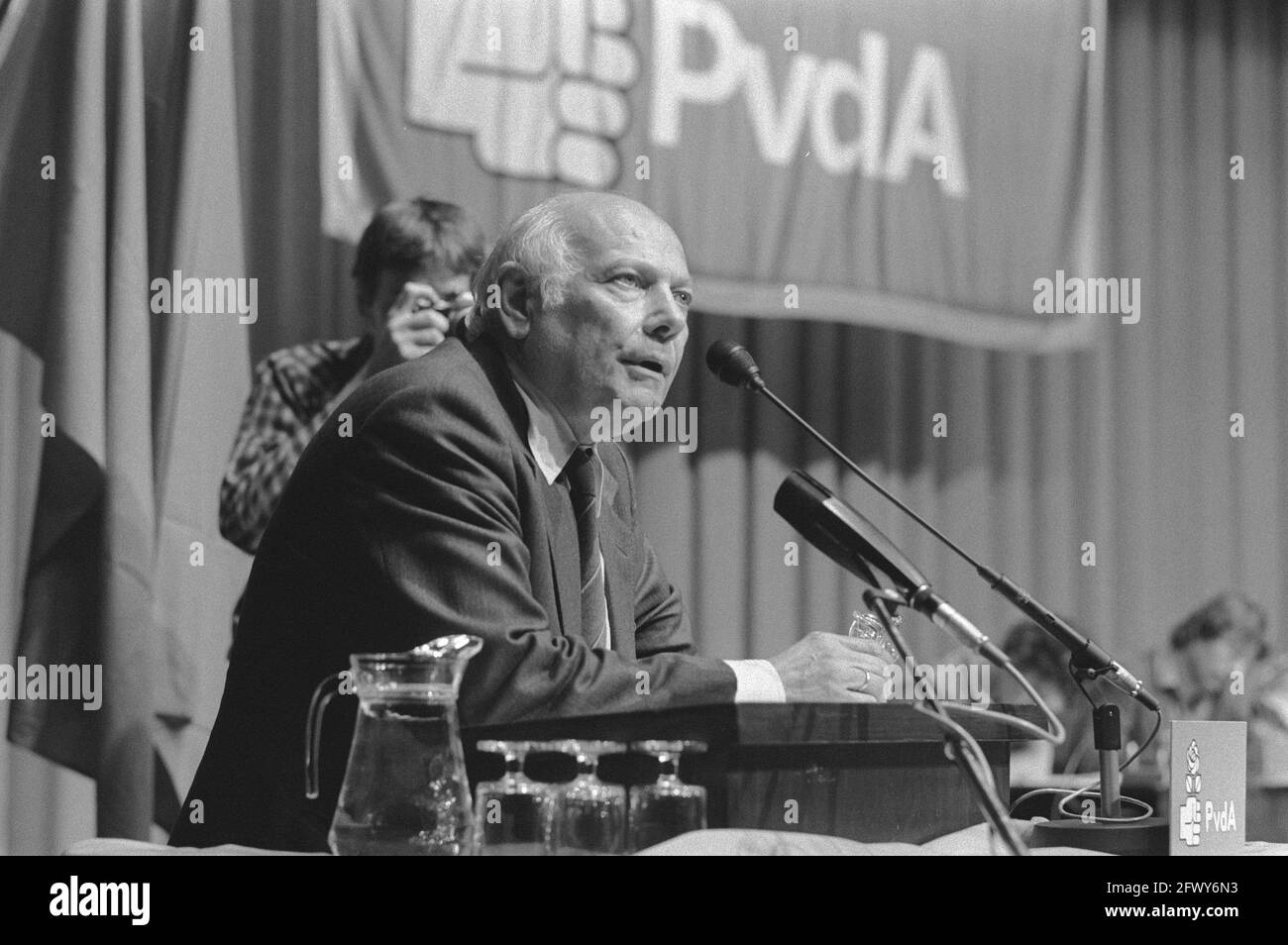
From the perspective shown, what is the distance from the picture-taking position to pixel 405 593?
69.0 inches

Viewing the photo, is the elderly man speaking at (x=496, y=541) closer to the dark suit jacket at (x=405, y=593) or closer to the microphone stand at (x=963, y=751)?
the dark suit jacket at (x=405, y=593)

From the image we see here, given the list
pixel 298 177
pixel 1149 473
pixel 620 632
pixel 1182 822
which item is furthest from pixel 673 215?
pixel 1182 822

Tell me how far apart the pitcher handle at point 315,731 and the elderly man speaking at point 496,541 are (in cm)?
5

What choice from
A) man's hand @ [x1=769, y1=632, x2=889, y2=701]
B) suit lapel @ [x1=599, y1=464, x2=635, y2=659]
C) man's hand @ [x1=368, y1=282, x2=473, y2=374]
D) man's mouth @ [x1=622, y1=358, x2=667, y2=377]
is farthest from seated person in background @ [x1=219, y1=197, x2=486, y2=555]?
man's hand @ [x1=769, y1=632, x2=889, y2=701]

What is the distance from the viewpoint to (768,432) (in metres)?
4.38

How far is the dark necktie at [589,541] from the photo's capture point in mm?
2051

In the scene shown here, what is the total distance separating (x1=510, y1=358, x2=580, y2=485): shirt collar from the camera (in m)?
2.04

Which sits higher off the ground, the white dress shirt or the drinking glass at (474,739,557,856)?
the white dress shirt

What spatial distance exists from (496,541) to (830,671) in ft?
1.26

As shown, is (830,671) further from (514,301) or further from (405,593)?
(514,301)

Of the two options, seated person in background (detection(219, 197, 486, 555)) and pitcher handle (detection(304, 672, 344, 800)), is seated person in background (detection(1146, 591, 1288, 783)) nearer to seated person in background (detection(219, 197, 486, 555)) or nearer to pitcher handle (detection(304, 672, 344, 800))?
seated person in background (detection(219, 197, 486, 555))

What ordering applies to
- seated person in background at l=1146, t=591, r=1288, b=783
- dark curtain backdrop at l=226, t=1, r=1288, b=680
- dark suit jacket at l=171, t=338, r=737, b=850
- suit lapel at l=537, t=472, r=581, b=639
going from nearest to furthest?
dark suit jacket at l=171, t=338, r=737, b=850, suit lapel at l=537, t=472, r=581, b=639, dark curtain backdrop at l=226, t=1, r=1288, b=680, seated person in background at l=1146, t=591, r=1288, b=783

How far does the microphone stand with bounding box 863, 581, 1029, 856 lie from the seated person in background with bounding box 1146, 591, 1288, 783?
3.00 meters

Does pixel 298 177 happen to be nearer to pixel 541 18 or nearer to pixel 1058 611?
pixel 541 18
